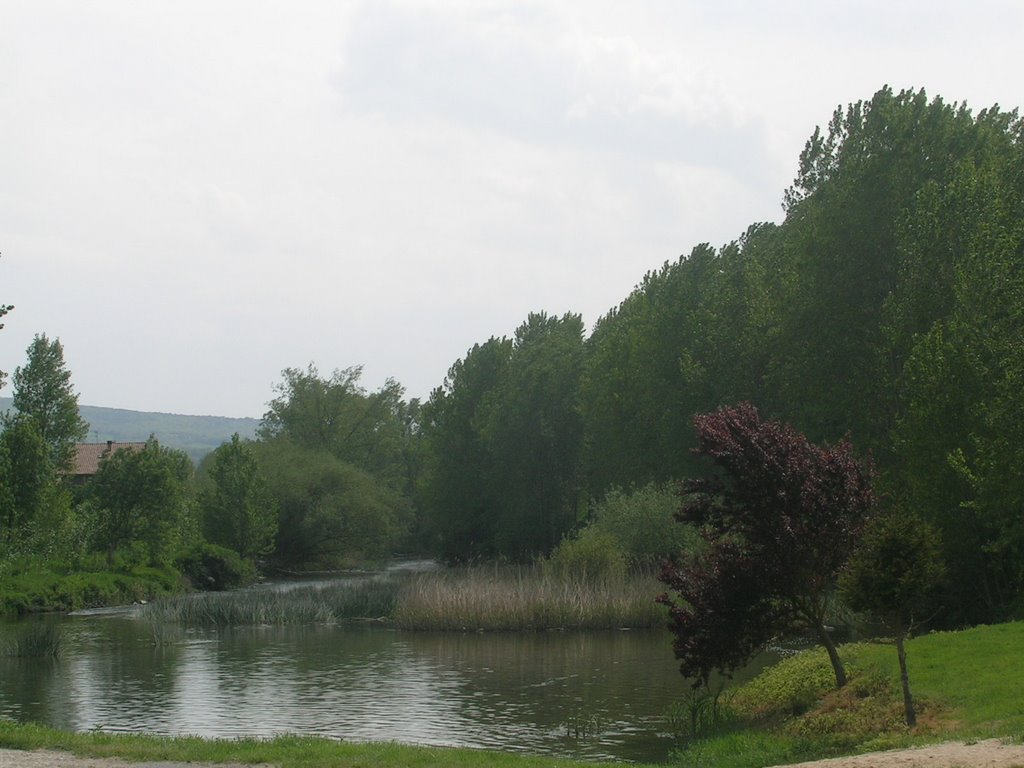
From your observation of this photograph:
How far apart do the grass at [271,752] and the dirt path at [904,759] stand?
0.41 metres

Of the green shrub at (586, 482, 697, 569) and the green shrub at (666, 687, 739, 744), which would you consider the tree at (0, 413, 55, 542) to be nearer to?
the green shrub at (586, 482, 697, 569)

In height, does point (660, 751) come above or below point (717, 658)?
below

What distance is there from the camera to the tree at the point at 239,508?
66.5 metres

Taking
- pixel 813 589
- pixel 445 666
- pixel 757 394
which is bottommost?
pixel 445 666

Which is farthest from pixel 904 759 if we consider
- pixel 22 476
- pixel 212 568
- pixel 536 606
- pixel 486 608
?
pixel 212 568

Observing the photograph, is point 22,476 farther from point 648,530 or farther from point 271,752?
point 271,752

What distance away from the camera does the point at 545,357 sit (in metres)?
70.1

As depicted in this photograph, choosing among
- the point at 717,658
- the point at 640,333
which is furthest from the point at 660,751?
the point at 640,333

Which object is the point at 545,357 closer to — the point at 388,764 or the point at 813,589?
the point at 813,589

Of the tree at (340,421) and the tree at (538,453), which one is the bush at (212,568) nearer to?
the tree at (538,453)

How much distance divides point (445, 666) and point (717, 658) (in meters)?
12.5

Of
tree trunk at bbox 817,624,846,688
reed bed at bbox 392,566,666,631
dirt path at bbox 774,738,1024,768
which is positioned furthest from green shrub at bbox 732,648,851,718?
reed bed at bbox 392,566,666,631

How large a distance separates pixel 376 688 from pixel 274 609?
17593mm

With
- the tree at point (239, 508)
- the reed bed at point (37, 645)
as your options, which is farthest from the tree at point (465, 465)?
the reed bed at point (37, 645)
